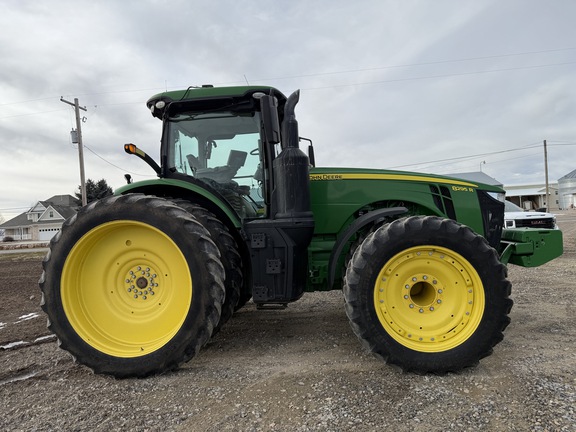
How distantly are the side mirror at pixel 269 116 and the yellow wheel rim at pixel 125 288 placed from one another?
1142mm

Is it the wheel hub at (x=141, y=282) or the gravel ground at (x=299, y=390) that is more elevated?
the wheel hub at (x=141, y=282)

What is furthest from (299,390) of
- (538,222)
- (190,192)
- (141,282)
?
(538,222)

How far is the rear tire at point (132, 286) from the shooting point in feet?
9.16

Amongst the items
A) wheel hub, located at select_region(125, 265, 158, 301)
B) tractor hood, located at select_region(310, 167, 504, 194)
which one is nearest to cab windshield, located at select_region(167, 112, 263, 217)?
tractor hood, located at select_region(310, 167, 504, 194)

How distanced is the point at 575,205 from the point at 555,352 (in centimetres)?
6674

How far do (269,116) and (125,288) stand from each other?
1825 mm

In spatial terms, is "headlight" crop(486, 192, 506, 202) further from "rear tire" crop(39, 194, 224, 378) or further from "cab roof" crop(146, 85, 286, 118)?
"rear tire" crop(39, 194, 224, 378)

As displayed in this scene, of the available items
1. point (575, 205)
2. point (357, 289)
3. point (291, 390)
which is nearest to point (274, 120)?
point (357, 289)

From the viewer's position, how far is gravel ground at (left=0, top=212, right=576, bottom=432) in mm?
2160

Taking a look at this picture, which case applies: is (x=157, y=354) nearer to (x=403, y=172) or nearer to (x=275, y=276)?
(x=275, y=276)

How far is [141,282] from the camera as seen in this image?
10.1 feet

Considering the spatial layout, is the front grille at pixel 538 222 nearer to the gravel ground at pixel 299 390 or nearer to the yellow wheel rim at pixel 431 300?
the gravel ground at pixel 299 390

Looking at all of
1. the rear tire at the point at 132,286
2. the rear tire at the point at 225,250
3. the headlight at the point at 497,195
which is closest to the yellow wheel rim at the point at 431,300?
the rear tire at the point at 225,250

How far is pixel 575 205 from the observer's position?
56031 mm
